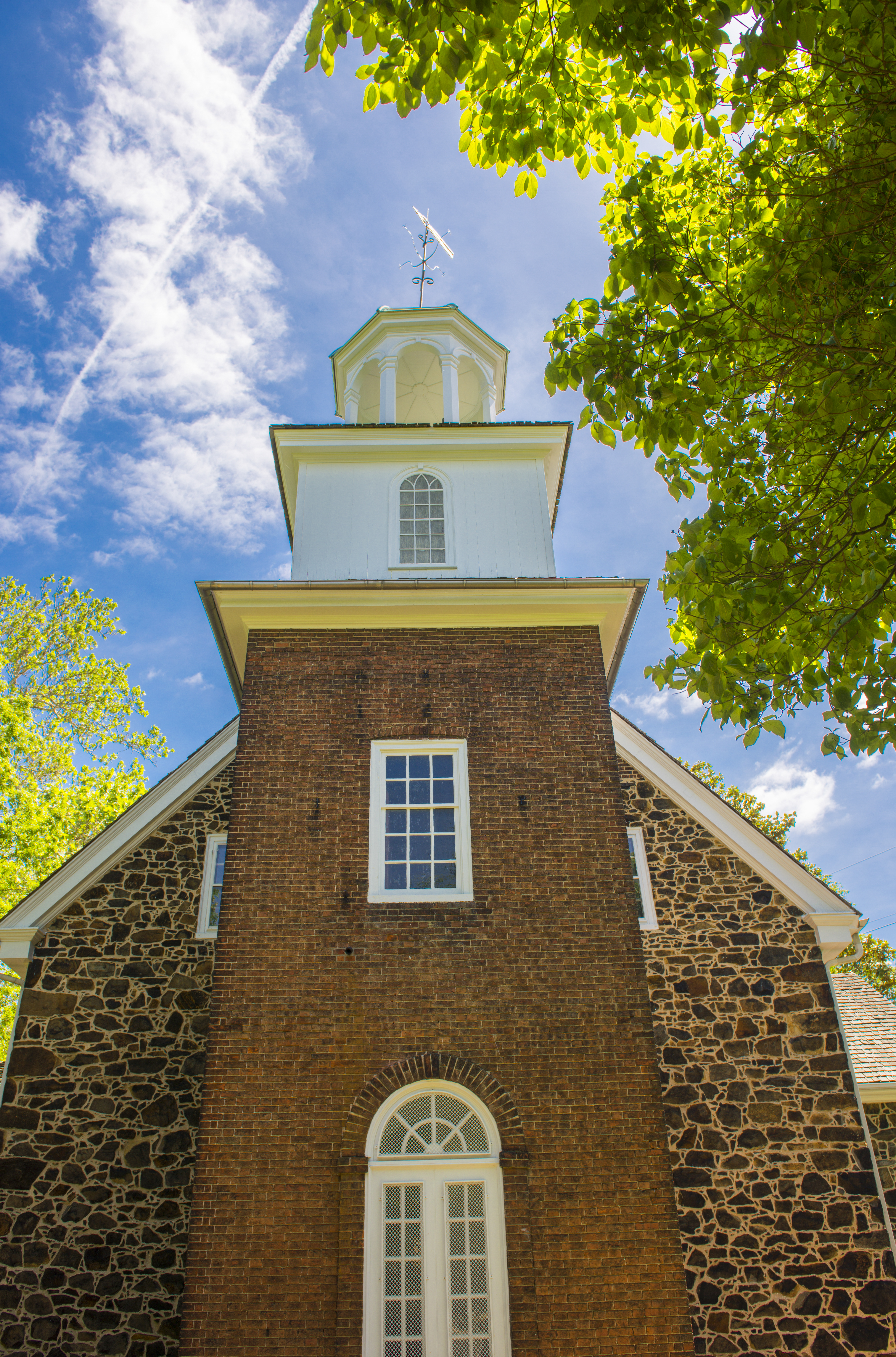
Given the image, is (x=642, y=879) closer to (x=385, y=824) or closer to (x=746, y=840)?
(x=746, y=840)

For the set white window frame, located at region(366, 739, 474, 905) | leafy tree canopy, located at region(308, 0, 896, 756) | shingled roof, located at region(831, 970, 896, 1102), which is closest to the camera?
leafy tree canopy, located at region(308, 0, 896, 756)

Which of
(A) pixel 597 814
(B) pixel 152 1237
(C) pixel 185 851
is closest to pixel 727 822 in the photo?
(A) pixel 597 814

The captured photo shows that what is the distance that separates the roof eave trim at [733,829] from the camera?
1130 centimetres

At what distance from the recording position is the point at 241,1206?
7.76 m

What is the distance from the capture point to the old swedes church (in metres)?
7.71

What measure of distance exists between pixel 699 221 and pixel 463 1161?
8.03 metres

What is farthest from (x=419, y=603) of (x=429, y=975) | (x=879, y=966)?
(x=879, y=966)

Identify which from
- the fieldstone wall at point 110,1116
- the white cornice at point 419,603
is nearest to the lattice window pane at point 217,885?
the fieldstone wall at point 110,1116

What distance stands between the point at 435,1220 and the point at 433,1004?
1796mm

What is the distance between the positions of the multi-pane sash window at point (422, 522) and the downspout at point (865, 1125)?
23.6 feet

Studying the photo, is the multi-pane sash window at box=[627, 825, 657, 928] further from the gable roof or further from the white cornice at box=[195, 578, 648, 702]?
the white cornice at box=[195, 578, 648, 702]

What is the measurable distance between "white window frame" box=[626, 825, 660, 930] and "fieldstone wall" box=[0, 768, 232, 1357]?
5390 millimetres

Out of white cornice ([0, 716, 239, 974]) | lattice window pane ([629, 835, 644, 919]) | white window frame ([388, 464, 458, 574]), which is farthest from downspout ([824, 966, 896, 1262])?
white cornice ([0, 716, 239, 974])

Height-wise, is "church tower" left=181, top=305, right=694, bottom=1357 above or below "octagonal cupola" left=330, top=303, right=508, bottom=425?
below
